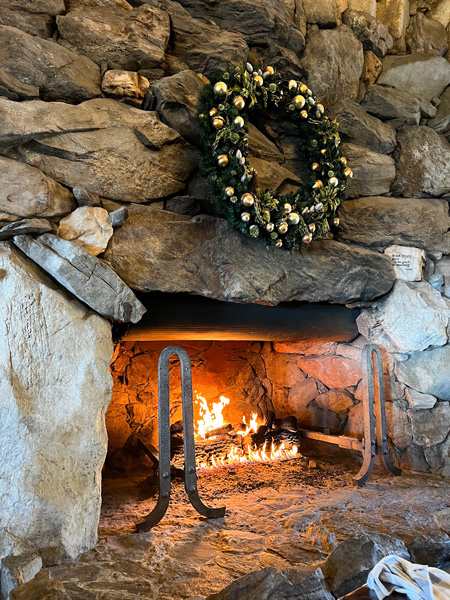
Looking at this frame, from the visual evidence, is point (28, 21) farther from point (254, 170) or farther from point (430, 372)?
point (430, 372)

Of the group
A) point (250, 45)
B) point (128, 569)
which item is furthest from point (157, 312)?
point (250, 45)

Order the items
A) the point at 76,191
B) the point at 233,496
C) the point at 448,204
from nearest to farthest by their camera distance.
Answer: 1. the point at 76,191
2. the point at 233,496
3. the point at 448,204

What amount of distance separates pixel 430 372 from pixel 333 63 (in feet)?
9.54

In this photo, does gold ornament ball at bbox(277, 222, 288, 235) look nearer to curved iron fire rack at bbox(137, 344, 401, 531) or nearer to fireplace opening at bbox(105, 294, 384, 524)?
fireplace opening at bbox(105, 294, 384, 524)

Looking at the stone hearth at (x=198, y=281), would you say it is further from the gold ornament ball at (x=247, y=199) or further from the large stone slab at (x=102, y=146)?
the gold ornament ball at (x=247, y=199)

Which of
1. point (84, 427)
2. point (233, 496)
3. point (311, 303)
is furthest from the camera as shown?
point (311, 303)

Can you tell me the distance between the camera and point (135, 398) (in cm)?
442

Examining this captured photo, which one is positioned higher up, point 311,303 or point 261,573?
point 311,303

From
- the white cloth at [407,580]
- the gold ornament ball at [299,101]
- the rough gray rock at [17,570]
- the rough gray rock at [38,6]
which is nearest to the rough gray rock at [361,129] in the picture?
the gold ornament ball at [299,101]

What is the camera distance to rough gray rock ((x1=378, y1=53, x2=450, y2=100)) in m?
4.50

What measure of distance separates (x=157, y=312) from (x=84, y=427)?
0.94 m

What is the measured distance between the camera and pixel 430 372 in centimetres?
392

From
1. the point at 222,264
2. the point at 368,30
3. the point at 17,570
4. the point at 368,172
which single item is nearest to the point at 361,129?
A: the point at 368,172

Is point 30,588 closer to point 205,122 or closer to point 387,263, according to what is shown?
point 205,122
